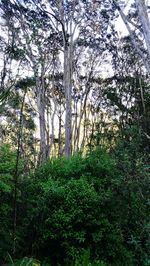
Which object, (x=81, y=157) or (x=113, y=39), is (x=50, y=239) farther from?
(x=113, y=39)

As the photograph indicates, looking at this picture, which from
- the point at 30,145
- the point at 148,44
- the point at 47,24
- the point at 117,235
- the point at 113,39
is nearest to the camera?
the point at 117,235

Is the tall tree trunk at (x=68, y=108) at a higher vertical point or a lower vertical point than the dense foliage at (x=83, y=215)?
higher

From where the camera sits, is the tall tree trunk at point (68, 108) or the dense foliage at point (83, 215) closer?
the dense foliage at point (83, 215)

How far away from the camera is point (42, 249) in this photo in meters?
7.31

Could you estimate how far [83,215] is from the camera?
23.3 feet

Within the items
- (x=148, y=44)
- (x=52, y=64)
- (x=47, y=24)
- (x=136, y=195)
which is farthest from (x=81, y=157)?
(x=52, y=64)

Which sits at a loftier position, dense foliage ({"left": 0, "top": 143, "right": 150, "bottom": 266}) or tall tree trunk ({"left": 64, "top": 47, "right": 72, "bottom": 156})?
tall tree trunk ({"left": 64, "top": 47, "right": 72, "bottom": 156})

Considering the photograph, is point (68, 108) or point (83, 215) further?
point (68, 108)

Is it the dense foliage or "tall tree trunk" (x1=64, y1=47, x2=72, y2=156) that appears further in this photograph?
"tall tree trunk" (x1=64, y1=47, x2=72, y2=156)

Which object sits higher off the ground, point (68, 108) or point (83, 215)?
point (68, 108)

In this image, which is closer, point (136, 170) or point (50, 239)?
point (136, 170)

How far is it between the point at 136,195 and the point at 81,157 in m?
1.95

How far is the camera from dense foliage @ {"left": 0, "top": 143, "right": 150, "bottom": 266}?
6.59 metres

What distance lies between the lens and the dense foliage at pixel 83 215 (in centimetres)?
659
